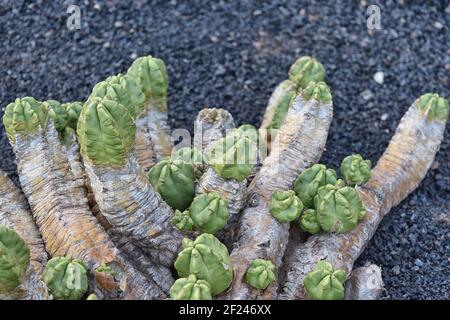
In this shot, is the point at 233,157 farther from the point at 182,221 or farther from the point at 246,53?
the point at 246,53

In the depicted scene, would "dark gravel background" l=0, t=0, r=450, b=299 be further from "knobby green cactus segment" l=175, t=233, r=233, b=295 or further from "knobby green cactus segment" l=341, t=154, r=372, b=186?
"knobby green cactus segment" l=175, t=233, r=233, b=295

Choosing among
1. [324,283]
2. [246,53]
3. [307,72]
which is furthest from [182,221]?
[246,53]

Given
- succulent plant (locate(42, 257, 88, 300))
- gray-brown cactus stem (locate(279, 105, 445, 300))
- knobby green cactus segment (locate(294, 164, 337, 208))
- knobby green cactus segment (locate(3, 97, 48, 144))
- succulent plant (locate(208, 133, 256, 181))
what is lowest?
gray-brown cactus stem (locate(279, 105, 445, 300))

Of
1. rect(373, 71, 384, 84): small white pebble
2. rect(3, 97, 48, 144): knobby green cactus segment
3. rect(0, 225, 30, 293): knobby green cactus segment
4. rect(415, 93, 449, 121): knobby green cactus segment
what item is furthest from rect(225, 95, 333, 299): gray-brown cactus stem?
rect(373, 71, 384, 84): small white pebble

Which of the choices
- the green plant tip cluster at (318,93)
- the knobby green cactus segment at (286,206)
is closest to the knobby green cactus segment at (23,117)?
the knobby green cactus segment at (286,206)

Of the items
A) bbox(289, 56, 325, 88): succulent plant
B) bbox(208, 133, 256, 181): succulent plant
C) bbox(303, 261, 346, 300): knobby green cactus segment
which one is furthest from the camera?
bbox(289, 56, 325, 88): succulent plant

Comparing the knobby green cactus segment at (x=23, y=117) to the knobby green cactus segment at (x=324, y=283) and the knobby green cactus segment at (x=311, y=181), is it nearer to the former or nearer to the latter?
the knobby green cactus segment at (x=311, y=181)
